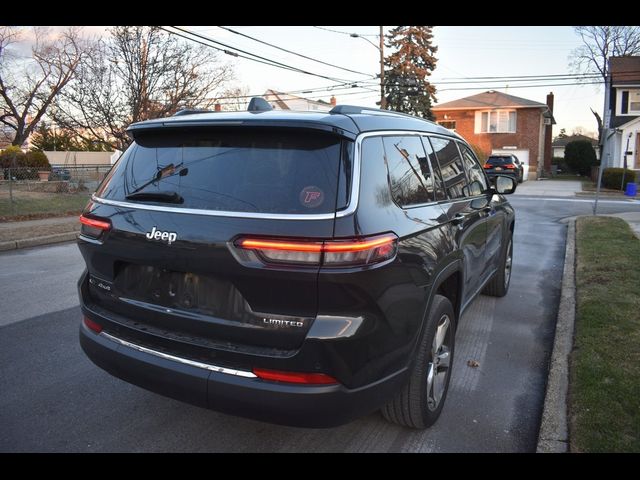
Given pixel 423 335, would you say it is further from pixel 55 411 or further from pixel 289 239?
pixel 55 411

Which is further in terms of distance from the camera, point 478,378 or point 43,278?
point 43,278

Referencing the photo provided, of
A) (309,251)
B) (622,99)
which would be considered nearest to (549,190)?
(622,99)

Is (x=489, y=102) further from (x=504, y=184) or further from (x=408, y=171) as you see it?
(x=408, y=171)

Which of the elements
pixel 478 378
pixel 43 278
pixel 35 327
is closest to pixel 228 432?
pixel 478 378

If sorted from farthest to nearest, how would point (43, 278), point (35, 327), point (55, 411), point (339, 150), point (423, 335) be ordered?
point (43, 278) → point (35, 327) → point (55, 411) → point (423, 335) → point (339, 150)

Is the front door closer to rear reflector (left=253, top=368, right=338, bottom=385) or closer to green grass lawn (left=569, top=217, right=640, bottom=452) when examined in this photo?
green grass lawn (left=569, top=217, right=640, bottom=452)

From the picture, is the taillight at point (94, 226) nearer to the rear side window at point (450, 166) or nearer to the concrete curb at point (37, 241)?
the rear side window at point (450, 166)

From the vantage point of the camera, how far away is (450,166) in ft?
13.2

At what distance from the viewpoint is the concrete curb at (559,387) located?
3006 millimetres

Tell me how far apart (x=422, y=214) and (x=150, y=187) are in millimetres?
1547

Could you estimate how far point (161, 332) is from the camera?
2.65 meters

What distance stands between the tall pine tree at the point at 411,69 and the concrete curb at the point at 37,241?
1264 inches

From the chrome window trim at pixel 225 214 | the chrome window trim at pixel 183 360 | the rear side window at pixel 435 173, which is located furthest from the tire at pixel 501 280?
the chrome window trim at pixel 183 360
